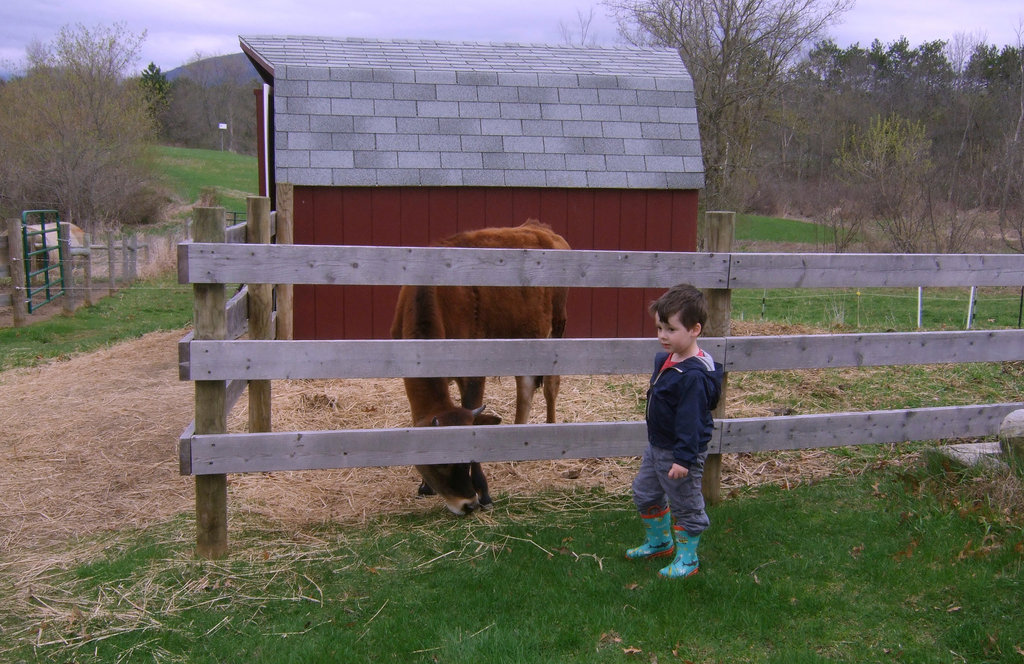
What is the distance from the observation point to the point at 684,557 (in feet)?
12.7

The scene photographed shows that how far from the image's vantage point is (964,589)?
12.0 ft

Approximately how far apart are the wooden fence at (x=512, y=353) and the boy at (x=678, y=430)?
55 centimetres

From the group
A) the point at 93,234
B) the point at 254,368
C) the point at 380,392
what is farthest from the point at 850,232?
the point at 93,234

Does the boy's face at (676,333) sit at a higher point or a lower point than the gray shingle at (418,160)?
lower

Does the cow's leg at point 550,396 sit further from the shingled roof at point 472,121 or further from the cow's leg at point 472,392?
the shingled roof at point 472,121

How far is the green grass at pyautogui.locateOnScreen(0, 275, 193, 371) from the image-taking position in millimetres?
10734

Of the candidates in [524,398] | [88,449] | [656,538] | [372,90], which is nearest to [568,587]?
[656,538]

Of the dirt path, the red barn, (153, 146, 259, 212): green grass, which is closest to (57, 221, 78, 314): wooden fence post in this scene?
the dirt path

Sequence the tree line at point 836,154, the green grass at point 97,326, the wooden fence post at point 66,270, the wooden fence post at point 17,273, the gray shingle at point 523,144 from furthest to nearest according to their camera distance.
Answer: the tree line at point 836,154
the wooden fence post at point 66,270
the wooden fence post at point 17,273
the green grass at point 97,326
the gray shingle at point 523,144

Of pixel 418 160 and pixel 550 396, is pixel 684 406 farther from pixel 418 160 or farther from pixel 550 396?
pixel 418 160

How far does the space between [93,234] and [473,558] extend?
25246 mm

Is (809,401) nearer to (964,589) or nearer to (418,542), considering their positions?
(964,589)

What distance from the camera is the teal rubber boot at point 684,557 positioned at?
3.82 m

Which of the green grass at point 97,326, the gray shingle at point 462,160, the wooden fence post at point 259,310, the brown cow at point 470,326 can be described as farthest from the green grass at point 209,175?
the brown cow at point 470,326
